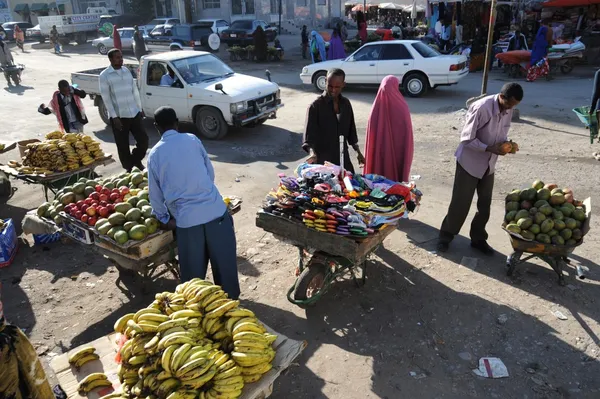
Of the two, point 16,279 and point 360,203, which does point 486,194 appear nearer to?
point 360,203

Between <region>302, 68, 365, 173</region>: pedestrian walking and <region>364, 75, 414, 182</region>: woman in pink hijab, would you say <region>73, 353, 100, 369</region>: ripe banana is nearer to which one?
<region>302, 68, 365, 173</region>: pedestrian walking

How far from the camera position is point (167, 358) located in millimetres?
2615

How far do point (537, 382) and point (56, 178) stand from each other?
19.6 ft

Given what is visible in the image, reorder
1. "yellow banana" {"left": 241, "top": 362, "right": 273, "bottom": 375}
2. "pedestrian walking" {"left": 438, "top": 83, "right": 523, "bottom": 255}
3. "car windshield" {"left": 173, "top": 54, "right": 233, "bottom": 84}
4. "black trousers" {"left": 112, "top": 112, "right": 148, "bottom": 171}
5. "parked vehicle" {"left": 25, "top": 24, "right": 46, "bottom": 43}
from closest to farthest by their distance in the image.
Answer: "yellow banana" {"left": 241, "top": 362, "right": 273, "bottom": 375}
"pedestrian walking" {"left": 438, "top": 83, "right": 523, "bottom": 255}
"black trousers" {"left": 112, "top": 112, "right": 148, "bottom": 171}
"car windshield" {"left": 173, "top": 54, "right": 233, "bottom": 84}
"parked vehicle" {"left": 25, "top": 24, "right": 46, "bottom": 43}

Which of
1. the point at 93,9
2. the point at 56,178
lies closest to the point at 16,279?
the point at 56,178

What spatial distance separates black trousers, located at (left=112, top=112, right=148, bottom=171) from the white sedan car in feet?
26.7

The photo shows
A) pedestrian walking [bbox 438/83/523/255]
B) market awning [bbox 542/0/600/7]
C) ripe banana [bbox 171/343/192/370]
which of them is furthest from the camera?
market awning [bbox 542/0/600/7]

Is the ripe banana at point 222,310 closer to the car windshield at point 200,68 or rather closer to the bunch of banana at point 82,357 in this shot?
the bunch of banana at point 82,357

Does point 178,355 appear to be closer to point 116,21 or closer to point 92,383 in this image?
point 92,383

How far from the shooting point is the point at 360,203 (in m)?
4.12

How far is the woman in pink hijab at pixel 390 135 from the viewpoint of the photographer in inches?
207

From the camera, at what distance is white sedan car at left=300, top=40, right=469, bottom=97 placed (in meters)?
12.9

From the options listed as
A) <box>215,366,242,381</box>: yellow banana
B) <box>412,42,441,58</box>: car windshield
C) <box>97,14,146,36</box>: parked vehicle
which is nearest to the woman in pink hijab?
<box>215,366,242,381</box>: yellow banana

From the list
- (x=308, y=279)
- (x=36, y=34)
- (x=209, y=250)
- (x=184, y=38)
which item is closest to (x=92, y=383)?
(x=209, y=250)
